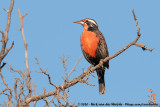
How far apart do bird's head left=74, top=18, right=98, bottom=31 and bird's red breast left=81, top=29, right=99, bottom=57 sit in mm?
350

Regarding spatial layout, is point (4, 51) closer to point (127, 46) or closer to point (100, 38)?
point (127, 46)

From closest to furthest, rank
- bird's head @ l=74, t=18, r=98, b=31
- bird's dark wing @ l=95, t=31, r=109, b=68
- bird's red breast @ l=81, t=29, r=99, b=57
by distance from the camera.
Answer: bird's red breast @ l=81, t=29, r=99, b=57
bird's dark wing @ l=95, t=31, r=109, b=68
bird's head @ l=74, t=18, r=98, b=31

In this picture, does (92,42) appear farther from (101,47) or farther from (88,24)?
(88,24)

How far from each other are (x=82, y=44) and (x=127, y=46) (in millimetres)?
2554

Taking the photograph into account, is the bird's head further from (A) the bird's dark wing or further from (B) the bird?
(A) the bird's dark wing

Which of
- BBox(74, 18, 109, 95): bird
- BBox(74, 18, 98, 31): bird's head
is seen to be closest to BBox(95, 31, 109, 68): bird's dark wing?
BBox(74, 18, 109, 95): bird

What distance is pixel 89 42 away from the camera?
23.9 ft

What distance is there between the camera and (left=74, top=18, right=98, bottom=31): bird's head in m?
7.82

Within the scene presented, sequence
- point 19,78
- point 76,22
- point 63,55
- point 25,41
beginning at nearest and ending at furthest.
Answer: point 25,41 < point 19,78 < point 63,55 < point 76,22

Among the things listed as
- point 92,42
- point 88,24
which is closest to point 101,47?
point 92,42

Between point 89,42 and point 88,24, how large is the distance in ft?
2.76

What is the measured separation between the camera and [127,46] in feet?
16.6

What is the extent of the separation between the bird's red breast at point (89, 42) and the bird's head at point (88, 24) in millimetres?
350

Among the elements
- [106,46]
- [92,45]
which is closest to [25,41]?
[92,45]
